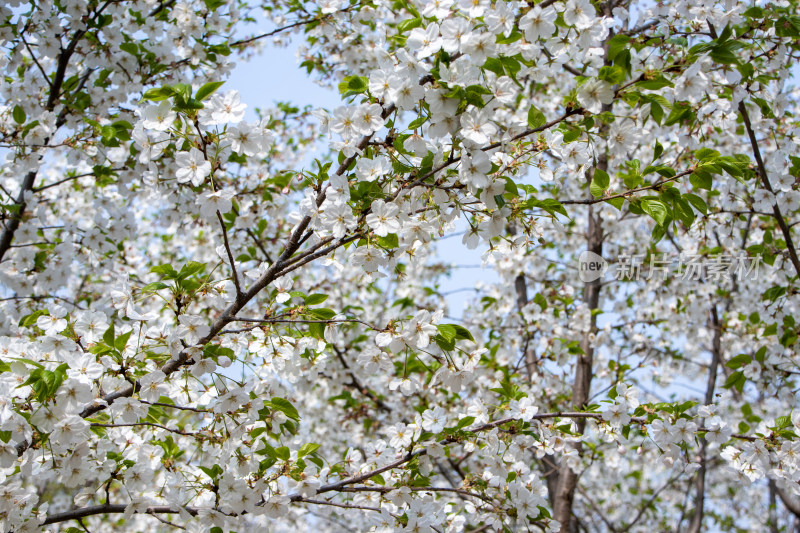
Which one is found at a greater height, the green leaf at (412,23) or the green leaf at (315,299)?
the green leaf at (412,23)

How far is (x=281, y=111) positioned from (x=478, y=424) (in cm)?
470

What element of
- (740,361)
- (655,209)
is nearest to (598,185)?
(655,209)

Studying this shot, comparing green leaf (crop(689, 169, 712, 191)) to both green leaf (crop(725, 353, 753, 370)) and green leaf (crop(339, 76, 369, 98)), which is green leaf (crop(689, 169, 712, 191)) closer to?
green leaf (crop(339, 76, 369, 98))

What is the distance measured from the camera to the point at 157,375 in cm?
231

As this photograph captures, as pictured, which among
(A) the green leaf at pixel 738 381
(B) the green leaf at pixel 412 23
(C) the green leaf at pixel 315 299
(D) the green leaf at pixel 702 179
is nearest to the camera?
(B) the green leaf at pixel 412 23

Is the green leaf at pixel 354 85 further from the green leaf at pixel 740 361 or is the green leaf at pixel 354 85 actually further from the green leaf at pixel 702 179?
the green leaf at pixel 740 361

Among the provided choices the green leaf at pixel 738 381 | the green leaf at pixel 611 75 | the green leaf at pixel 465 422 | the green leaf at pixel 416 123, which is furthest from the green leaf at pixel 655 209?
the green leaf at pixel 738 381

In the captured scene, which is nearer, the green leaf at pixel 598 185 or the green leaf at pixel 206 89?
the green leaf at pixel 206 89

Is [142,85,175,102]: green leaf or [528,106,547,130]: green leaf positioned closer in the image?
[142,85,175,102]: green leaf

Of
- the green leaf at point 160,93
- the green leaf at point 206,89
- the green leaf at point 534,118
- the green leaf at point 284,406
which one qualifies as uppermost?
the green leaf at point 534,118

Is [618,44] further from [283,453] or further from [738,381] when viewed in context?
[738,381]

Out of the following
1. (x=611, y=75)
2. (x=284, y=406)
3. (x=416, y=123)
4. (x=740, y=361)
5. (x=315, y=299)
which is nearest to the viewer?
(x=611, y=75)

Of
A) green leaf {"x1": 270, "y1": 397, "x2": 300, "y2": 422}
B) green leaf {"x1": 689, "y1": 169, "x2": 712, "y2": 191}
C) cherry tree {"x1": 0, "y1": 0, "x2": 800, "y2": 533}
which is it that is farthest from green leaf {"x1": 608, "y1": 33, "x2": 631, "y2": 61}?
green leaf {"x1": 270, "y1": 397, "x2": 300, "y2": 422}

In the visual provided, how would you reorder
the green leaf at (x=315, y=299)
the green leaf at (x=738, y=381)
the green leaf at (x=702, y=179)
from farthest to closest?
the green leaf at (x=738, y=381)
the green leaf at (x=315, y=299)
the green leaf at (x=702, y=179)
